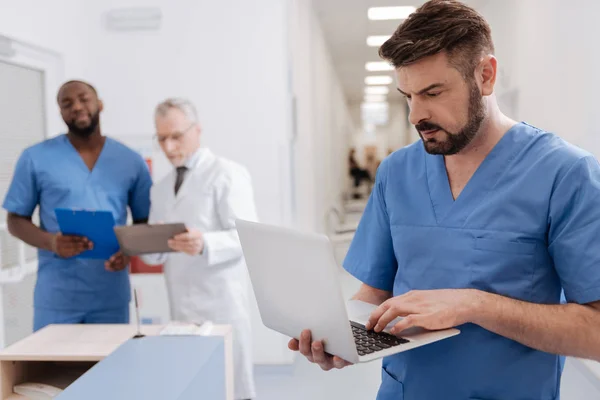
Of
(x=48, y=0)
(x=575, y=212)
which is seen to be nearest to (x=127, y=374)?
Answer: (x=575, y=212)

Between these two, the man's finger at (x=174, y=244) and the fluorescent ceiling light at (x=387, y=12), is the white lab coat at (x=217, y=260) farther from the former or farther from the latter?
the fluorescent ceiling light at (x=387, y=12)

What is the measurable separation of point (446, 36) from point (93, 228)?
161 centimetres

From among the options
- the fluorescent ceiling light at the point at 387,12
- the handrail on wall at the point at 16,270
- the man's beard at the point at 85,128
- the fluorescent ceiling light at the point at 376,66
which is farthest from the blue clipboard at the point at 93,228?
the fluorescent ceiling light at the point at 376,66

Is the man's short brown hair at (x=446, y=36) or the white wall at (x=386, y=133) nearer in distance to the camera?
the man's short brown hair at (x=446, y=36)

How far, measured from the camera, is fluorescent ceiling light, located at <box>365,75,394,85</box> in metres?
9.84

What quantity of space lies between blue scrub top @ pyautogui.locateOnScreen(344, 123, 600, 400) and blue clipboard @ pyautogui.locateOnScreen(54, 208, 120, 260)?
4.30 ft

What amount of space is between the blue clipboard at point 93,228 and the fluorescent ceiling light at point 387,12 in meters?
3.86

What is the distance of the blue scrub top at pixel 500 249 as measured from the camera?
949mm

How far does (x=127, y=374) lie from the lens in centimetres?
144

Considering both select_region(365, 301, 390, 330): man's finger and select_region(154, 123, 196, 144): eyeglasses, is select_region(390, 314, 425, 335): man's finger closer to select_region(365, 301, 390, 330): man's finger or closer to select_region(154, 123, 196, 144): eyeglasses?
select_region(365, 301, 390, 330): man's finger

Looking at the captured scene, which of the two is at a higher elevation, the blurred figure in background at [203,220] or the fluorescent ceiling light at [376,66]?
the fluorescent ceiling light at [376,66]

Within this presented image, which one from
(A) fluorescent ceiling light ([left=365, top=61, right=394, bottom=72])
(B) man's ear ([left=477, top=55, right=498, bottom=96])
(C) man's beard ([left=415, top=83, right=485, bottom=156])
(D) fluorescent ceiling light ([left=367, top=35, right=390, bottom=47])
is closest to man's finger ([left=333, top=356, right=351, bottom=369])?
(C) man's beard ([left=415, top=83, right=485, bottom=156])

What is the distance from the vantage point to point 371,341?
0.96 metres

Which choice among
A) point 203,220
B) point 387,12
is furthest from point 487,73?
point 387,12
